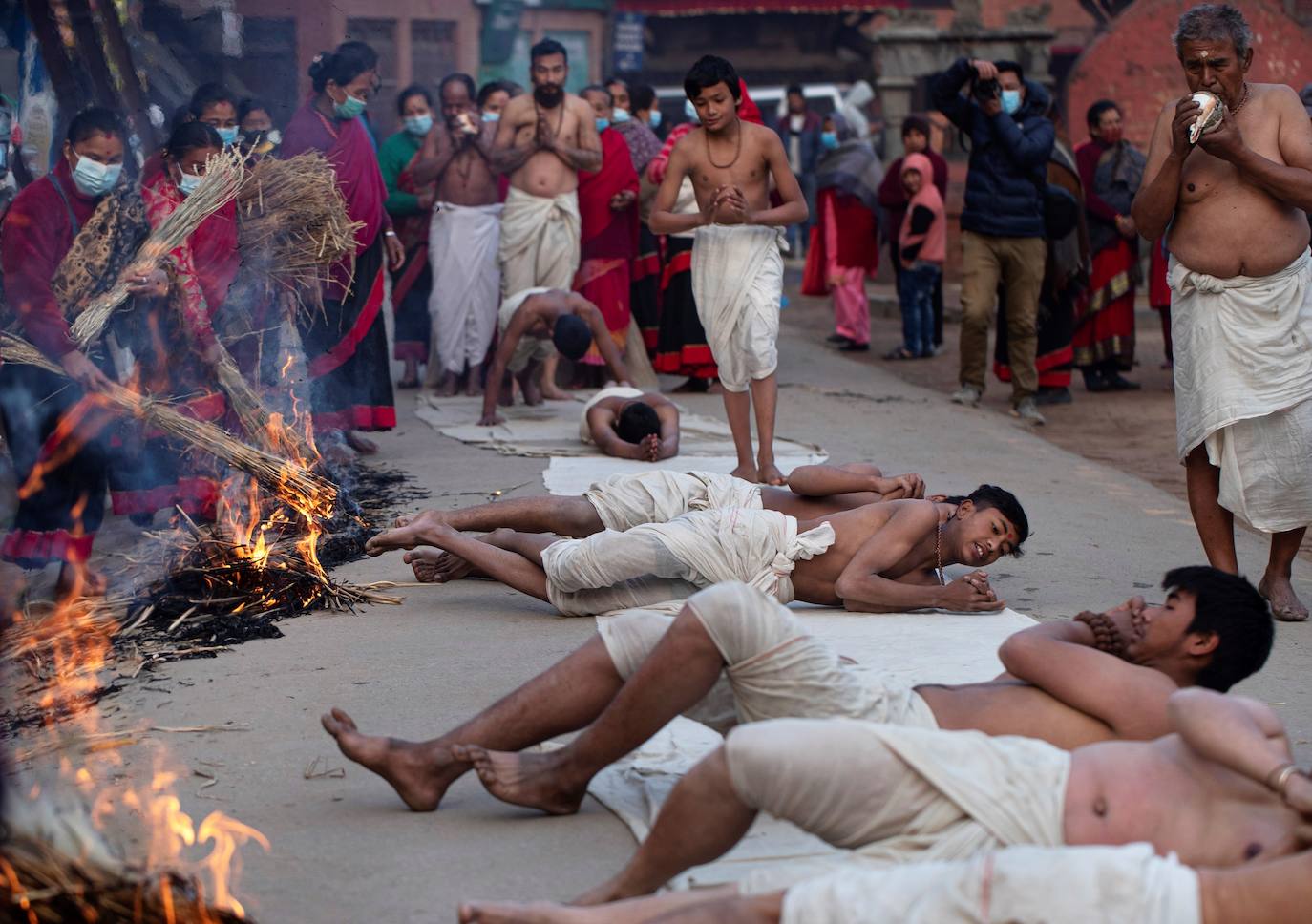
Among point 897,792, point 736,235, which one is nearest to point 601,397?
point 736,235

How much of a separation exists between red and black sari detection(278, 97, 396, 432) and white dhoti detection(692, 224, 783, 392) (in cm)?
179

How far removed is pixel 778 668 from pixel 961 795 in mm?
442

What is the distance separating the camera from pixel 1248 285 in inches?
188

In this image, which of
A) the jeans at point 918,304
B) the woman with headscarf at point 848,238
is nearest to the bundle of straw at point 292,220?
the jeans at point 918,304

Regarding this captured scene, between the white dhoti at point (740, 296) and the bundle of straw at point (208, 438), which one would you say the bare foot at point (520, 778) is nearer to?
the bundle of straw at point (208, 438)

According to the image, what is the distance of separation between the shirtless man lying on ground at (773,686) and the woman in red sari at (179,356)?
2.64 meters

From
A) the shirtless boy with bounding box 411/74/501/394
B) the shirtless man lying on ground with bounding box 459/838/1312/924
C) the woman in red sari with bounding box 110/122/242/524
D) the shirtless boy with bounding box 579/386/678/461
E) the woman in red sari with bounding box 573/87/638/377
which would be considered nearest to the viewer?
the shirtless man lying on ground with bounding box 459/838/1312/924

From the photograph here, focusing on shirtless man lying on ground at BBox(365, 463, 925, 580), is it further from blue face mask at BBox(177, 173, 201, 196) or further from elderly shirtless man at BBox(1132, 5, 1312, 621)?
blue face mask at BBox(177, 173, 201, 196)

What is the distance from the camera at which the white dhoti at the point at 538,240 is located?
9141 millimetres

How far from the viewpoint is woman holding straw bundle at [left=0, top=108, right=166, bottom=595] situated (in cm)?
480

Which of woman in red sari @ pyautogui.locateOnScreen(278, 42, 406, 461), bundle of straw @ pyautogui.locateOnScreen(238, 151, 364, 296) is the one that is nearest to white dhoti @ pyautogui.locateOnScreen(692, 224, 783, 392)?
bundle of straw @ pyautogui.locateOnScreen(238, 151, 364, 296)

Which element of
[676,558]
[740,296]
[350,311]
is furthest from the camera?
[350,311]

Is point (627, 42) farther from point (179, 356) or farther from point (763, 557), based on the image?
point (763, 557)

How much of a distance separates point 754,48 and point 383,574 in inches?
900
